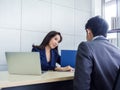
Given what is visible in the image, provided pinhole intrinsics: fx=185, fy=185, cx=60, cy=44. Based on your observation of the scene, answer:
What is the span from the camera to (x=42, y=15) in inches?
130

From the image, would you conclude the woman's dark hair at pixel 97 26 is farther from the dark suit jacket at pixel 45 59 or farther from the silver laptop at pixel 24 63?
the dark suit jacket at pixel 45 59

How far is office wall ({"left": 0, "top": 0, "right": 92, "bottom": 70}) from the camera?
2.88 m

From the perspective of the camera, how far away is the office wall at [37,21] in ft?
9.46

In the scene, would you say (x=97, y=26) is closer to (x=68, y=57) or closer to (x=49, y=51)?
(x=68, y=57)

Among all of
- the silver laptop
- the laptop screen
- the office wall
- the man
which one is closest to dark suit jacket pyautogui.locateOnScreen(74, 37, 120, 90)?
the man

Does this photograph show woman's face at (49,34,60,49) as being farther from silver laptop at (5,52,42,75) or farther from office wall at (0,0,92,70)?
silver laptop at (5,52,42,75)

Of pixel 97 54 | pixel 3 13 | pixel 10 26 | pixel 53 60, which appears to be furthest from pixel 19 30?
pixel 97 54

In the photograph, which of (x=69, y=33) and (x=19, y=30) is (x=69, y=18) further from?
(x=19, y=30)

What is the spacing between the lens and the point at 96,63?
58.9 inches

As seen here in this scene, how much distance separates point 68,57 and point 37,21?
1.03 m

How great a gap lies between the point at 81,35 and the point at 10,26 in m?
1.58

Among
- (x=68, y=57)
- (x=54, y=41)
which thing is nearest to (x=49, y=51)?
(x=54, y=41)

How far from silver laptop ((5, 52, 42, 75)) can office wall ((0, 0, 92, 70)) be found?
3.15 ft

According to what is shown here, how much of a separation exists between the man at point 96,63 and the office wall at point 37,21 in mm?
1650
